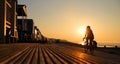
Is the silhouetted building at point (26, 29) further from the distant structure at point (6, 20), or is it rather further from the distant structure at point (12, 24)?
the distant structure at point (6, 20)

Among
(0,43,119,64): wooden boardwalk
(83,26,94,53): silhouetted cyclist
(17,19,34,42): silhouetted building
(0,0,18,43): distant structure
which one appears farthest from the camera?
(17,19,34,42): silhouetted building

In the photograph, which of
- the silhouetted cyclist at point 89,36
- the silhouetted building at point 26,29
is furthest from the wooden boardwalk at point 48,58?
the silhouetted building at point 26,29

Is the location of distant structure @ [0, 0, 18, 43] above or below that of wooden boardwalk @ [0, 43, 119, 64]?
above

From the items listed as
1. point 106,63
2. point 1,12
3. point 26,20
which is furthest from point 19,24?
point 106,63

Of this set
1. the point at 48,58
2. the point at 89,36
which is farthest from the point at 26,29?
the point at 48,58

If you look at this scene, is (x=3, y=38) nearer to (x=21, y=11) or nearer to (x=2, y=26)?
(x=2, y=26)

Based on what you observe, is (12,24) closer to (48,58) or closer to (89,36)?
(89,36)

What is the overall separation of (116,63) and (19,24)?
125232 millimetres

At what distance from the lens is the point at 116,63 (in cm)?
1481

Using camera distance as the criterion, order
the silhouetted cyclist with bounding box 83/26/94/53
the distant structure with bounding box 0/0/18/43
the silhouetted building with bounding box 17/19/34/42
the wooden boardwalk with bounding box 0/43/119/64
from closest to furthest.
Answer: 1. the wooden boardwalk with bounding box 0/43/119/64
2. the silhouetted cyclist with bounding box 83/26/94/53
3. the distant structure with bounding box 0/0/18/43
4. the silhouetted building with bounding box 17/19/34/42

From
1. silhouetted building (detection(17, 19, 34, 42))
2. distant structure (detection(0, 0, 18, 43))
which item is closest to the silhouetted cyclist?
distant structure (detection(0, 0, 18, 43))

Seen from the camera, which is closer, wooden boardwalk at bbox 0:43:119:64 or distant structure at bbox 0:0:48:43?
wooden boardwalk at bbox 0:43:119:64

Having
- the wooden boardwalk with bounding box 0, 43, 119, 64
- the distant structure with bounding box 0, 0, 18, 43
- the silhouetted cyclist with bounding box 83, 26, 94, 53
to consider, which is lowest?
the wooden boardwalk with bounding box 0, 43, 119, 64

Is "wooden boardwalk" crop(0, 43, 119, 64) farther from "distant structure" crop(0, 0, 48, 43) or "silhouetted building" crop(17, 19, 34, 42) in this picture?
"silhouetted building" crop(17, 19, 34, 42)
